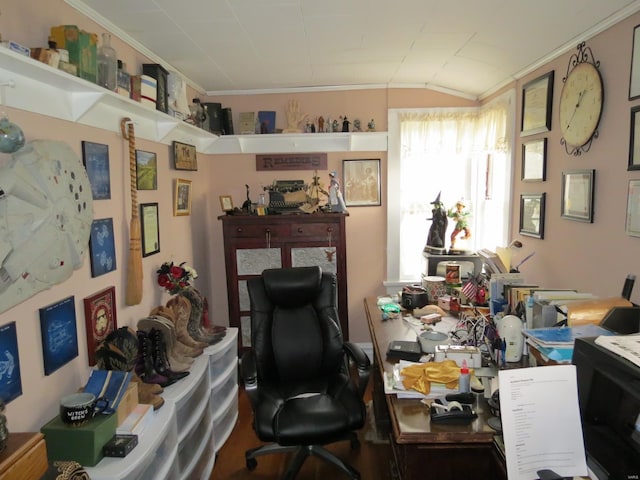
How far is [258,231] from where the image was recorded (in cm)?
343

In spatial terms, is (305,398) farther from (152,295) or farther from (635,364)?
(635,364)

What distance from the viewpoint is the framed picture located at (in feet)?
9.98

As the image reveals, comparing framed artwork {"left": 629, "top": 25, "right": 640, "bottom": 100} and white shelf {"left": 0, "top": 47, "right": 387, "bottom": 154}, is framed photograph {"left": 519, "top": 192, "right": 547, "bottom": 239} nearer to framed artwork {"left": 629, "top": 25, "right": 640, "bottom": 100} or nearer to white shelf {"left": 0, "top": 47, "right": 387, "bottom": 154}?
framed artwork {"left": 629, "top": 25, "right": 640, "bottom": 100}

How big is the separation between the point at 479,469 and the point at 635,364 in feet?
2.50

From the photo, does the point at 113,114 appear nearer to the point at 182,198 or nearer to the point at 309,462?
the point at 182,198

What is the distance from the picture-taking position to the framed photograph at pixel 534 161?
8.65 feet

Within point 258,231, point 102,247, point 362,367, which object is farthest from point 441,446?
point 258,231

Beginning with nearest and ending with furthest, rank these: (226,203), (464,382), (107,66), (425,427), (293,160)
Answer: (425,427) < (464,382) < (107,66) < (226,203) < (293,160)

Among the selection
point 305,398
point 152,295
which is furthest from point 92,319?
point 305,398

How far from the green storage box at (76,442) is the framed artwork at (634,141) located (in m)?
2.41

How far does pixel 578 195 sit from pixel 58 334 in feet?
8.62

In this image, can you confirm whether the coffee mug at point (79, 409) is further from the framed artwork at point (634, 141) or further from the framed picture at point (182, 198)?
the framed artwork at point (634, 141)

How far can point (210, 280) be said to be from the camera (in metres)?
3.89

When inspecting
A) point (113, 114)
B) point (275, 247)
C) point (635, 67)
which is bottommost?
point (275, 247)
